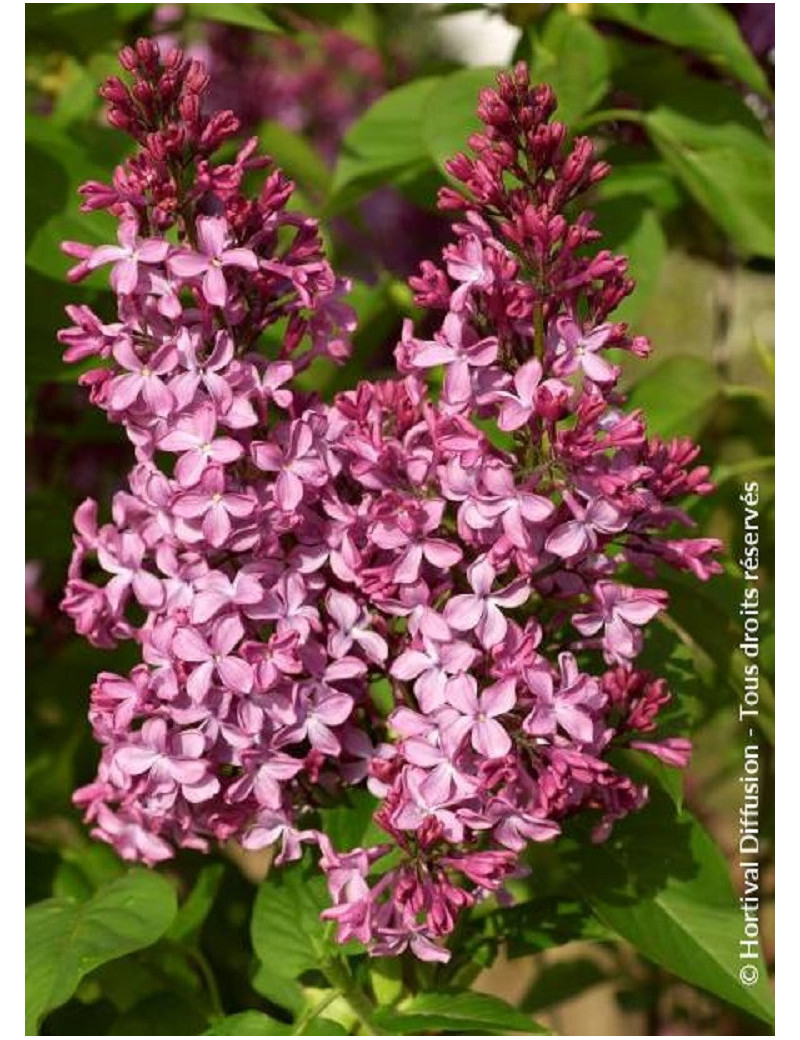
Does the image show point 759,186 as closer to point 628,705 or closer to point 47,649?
point 628,705

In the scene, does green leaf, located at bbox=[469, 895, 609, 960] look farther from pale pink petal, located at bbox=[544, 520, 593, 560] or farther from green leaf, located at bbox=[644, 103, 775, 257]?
green leaf, located at bbox=[644, 103, 775, 257]

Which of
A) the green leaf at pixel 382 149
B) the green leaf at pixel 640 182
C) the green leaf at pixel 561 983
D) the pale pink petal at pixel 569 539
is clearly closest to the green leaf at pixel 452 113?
the green leaf at pixel 382 149

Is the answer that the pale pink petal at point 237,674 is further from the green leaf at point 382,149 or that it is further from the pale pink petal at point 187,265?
the green leaf at point 382,149

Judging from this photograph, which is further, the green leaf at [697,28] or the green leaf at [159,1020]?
the green leaf at [697,28]

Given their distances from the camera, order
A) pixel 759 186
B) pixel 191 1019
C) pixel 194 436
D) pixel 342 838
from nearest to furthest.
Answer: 1. pixel 194 436
2. pixel 342 838
3. pixel 191 1019
4. pixel 759 186

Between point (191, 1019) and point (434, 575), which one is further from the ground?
point (434, 575)

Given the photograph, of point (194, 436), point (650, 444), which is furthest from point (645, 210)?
point (194, 436)
